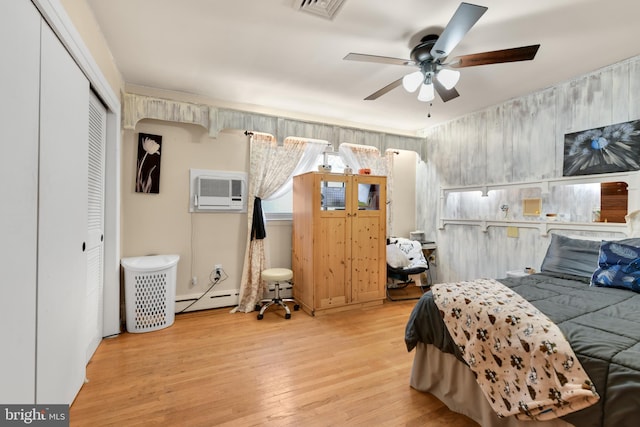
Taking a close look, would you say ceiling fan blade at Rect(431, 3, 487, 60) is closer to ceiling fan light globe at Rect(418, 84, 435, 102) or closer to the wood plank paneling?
ceiling fan light globe at Rect(418, 84, 435, 102)

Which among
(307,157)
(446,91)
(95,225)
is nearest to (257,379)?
(95,225)

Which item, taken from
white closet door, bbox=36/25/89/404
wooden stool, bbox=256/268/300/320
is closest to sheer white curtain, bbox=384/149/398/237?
wooden stool, bbox=256/268/300/320

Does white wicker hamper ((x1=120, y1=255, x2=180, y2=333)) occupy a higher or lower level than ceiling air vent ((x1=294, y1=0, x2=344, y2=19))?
lower

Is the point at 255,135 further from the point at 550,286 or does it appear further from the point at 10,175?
the point at 550,286

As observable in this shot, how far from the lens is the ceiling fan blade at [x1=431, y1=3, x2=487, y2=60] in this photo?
1.57 meters

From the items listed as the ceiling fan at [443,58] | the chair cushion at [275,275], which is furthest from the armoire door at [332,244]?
the ceiling fan at [443,58]

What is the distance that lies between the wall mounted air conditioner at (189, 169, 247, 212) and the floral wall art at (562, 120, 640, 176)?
148 inches

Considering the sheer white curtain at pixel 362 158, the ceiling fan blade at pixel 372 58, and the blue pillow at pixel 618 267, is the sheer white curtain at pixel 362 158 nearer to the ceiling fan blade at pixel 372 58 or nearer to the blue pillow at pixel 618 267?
the ceiling fan blade at pixel 372 58

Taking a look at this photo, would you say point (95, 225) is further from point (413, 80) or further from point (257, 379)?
point (413, 80)

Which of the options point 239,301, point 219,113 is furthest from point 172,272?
point 219,113

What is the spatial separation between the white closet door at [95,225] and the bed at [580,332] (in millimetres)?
2632

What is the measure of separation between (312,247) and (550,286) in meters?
2.28

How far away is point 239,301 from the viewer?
3705mm

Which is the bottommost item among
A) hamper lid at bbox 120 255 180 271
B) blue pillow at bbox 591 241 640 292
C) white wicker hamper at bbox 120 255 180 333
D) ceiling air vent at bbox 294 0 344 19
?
white wicker hamper at bbox 120 255 180 333
